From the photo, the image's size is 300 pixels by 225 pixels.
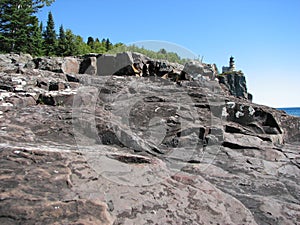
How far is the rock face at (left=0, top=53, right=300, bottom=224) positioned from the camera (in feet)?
9.18

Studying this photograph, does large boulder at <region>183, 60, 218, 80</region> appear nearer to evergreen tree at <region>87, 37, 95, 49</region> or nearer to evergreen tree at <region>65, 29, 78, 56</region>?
evergreen tree at <region>65, 29, 78, 56</region>

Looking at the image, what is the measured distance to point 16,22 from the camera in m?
29.6

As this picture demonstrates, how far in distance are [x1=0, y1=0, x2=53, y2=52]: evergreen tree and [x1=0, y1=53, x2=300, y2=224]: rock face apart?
1052 inches

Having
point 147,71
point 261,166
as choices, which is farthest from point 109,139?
point 147,71

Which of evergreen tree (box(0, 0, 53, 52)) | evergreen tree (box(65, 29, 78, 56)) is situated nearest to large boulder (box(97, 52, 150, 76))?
evergreen tree (box(0, 0, 53, 52))

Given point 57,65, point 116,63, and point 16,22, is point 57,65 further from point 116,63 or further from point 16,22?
point 16,22

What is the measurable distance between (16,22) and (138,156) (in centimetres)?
3224

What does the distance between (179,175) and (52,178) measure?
2.03 metres

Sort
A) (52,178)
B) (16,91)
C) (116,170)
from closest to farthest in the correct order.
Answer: (52,178) → (116,170) → (16,91)

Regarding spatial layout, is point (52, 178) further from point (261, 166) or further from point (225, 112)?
point (225, 112)

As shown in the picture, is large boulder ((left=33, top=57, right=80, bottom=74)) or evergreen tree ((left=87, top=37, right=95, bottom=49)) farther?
evergreen tree ((left=87, top=37, right=95, bottom=49))

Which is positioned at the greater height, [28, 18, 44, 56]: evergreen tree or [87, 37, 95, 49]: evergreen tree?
[87, 37, 95, 49]: evergreen tree

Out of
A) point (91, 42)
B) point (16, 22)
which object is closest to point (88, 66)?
point (16, 22)

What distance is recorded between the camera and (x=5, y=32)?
30641 mm
